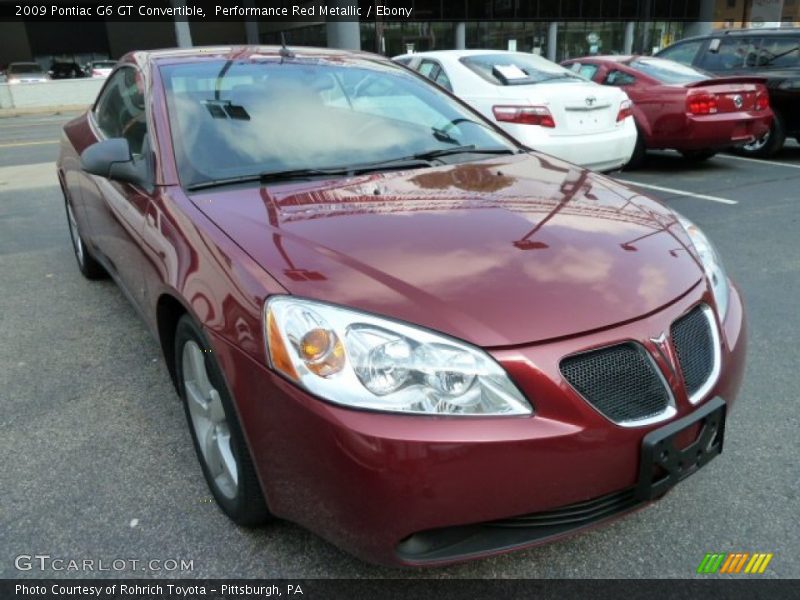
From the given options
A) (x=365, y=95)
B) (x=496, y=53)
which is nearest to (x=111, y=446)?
(x=365, y=95)

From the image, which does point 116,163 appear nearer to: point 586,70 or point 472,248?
point 472,248

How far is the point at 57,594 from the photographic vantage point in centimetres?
200

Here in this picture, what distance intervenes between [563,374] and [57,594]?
1.61m

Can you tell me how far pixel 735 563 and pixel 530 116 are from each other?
5074 mm

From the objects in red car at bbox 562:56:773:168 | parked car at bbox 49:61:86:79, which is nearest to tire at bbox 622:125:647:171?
red car at bbox 562:56:773:168

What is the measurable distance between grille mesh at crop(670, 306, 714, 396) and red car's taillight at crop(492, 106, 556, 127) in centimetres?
480

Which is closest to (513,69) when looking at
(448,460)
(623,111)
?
(623,111)

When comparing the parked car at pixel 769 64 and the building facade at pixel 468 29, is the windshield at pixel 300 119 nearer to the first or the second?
the parked car at pixel 769 64

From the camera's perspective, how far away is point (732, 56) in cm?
934

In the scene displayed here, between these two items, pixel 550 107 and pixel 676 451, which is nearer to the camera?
pixel 676 451

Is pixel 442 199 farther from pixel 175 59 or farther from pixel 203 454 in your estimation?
pixel 175 59

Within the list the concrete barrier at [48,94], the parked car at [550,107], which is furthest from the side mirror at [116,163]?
the concrete barrier at [48,94]

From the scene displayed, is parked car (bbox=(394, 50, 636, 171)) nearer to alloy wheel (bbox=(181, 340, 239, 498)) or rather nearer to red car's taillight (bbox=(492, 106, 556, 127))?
red car's taillight (bbox=(492, 106, 556, 127))

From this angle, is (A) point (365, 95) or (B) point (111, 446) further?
(A) point (365, 95)
